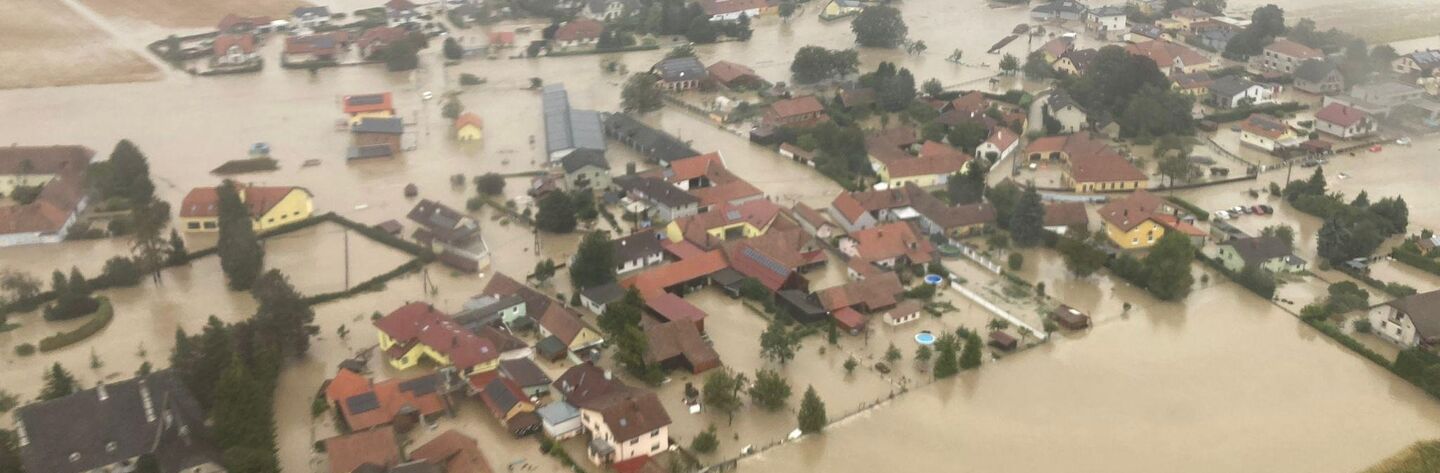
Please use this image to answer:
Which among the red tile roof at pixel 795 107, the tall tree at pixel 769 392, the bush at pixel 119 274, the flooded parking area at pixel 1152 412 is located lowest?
the flooded parking area at pixel 1152 412

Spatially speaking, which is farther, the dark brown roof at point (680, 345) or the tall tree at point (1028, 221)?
the tall tree at point (1028, 221)

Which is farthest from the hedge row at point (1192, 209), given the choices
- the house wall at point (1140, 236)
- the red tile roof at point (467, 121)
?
the red tile roof at point (467, 121)

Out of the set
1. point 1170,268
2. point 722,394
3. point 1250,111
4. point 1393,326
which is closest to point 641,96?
point 1170,268

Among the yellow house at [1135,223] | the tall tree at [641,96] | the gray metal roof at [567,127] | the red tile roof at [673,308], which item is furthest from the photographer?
the tall tree at [641,96]

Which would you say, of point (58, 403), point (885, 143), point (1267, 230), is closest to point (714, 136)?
point (885, 143)

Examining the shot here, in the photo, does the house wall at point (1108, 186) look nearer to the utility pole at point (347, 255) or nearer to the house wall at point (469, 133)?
the house wall at point (469, 133)

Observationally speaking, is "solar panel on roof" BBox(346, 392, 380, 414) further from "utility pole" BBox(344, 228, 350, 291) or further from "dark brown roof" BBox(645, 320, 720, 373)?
"utility pole" BBox(344, 228, 350, 291)

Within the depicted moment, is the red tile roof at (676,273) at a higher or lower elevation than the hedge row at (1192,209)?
higher
